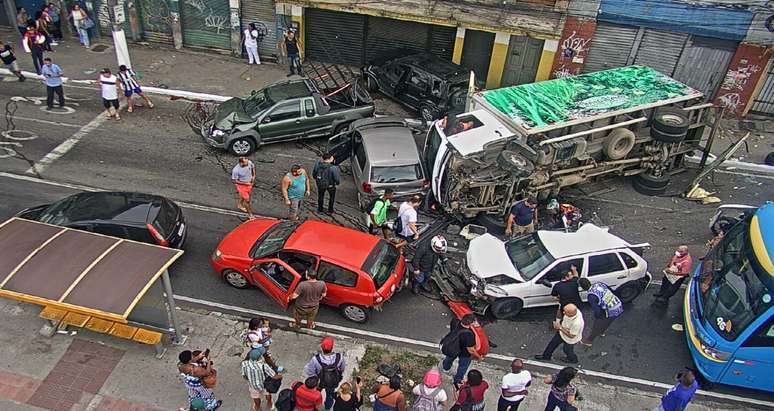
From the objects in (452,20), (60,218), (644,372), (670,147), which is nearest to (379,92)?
(452,20)

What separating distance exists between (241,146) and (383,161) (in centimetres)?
435

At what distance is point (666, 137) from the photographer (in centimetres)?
1402

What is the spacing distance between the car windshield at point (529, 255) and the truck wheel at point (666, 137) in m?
5.04

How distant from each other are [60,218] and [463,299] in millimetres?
7980

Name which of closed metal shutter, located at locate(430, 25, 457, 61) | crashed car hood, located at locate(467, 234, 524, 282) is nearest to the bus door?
crashed car hood, located at locate(467, 234, 524, 282)

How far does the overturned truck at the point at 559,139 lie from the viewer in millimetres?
12797

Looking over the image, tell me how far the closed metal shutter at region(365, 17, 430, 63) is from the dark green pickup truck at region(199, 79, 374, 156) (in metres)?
4.52

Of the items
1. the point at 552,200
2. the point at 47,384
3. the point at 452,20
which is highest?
the point at 452,20

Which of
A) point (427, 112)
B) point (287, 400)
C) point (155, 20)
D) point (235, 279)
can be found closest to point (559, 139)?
point (427, 112)

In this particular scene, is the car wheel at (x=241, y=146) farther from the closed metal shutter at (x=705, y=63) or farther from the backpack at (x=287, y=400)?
the closed metal shutter at (x=705, y=63)

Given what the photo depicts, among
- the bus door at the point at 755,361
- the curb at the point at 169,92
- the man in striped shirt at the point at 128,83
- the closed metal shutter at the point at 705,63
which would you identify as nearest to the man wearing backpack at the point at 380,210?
the bus door at the point at 755,361

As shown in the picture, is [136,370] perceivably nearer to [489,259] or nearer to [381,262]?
[381,262]

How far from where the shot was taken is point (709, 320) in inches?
383

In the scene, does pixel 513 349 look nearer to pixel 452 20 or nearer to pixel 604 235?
pixel 604 235
